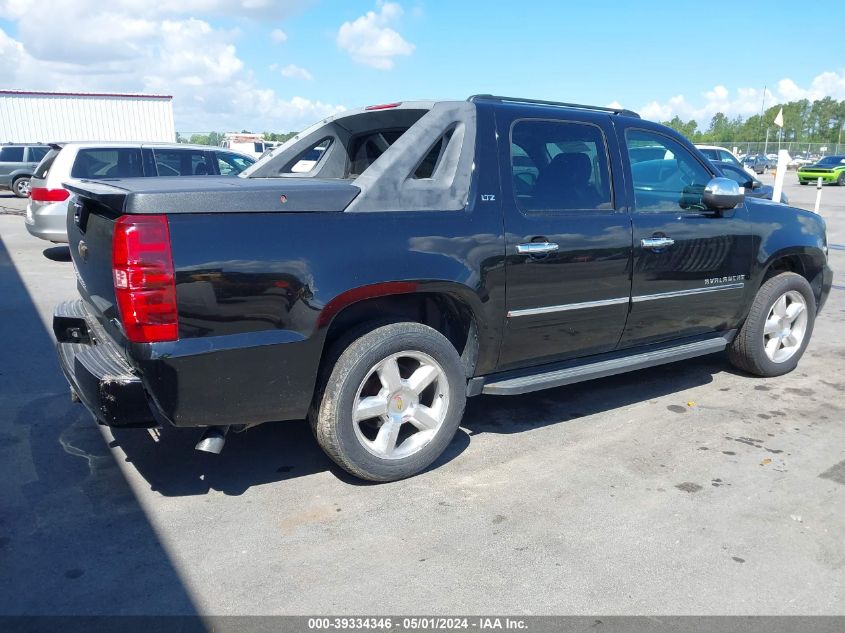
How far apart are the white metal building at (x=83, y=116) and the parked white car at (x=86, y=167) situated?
1864cm

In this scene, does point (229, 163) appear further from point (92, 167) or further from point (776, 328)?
point (776, 328)

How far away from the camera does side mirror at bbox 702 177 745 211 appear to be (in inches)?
178

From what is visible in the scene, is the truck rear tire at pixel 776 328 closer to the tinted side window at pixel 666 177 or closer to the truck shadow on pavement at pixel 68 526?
the tinted side window at pixel 666 177

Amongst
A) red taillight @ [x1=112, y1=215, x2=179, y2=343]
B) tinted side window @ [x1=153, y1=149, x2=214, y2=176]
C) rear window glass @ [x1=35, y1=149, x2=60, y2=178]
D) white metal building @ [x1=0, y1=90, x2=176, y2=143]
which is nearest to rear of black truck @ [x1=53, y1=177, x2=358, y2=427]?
red taillight @ [x1=112, y1=215, x2=179, y2=343]

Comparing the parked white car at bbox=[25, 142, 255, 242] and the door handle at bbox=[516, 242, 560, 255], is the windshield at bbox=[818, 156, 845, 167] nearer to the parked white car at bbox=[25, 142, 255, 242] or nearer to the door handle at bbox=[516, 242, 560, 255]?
the parked white car at bbox=[25, 142, 255, 242]

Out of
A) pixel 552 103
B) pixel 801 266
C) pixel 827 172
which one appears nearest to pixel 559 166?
pixel 552 103

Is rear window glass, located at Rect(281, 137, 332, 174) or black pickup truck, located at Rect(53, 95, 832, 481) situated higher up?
rear window glass, located at Rect(281, 137, 332, 174)

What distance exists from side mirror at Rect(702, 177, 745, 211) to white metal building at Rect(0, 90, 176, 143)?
89.5 ft

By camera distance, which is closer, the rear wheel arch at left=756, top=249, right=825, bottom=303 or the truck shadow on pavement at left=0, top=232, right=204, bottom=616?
the truck shadow on pavement at left=0, top=232, right=204, bottom=616

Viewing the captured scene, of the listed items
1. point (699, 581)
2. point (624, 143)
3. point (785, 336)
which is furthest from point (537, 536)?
point (785, 336)

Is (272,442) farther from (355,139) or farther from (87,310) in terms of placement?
(355,139)

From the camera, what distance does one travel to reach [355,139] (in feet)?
16.1

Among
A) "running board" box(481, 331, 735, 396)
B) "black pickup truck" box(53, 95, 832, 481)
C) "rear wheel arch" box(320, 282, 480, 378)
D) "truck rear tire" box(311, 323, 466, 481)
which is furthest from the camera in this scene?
"running board" box(481, 331, 735, 396)

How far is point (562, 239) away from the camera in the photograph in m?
3.94
